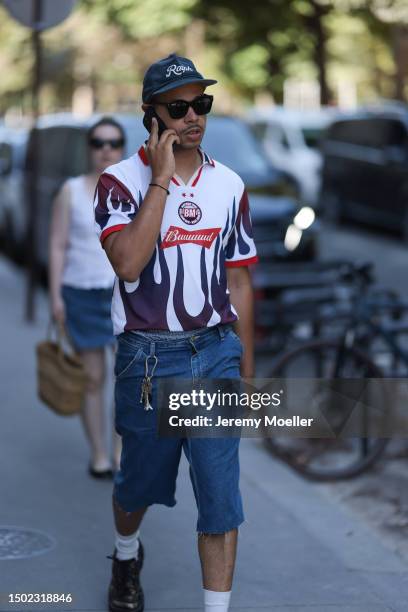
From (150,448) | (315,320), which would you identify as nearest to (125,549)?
(150,448)

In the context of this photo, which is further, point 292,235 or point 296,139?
point 296,139

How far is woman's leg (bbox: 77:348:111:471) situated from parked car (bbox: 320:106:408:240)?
37.3ft

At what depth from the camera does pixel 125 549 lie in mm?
4430

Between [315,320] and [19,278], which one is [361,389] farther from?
[19,278]

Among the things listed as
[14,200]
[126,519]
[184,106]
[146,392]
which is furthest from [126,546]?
[14,200]

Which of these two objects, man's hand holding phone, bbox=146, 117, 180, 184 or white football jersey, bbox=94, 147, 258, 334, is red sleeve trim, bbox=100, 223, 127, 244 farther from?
man's hand holding phone, bbox=146, 117, 180, 184

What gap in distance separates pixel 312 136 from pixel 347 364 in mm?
15643

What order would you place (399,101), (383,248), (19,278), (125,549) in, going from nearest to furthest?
1. (125,549)
2. (19,278)
3. (383,248)
4. (399,101)

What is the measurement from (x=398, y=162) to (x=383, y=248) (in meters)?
1.29

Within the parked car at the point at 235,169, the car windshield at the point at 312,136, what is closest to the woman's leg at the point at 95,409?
the parked car at the point at 235,169

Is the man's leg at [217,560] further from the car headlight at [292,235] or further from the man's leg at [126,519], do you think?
the car headlight at [292,235]

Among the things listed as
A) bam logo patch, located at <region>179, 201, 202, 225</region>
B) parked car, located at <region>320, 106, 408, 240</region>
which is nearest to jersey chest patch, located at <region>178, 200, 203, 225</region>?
bam logo patch, located at <region>179, 201, 202, 225</region>

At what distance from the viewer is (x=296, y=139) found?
70.2ft

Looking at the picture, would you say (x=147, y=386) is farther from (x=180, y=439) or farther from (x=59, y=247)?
(x=59, y=247)
